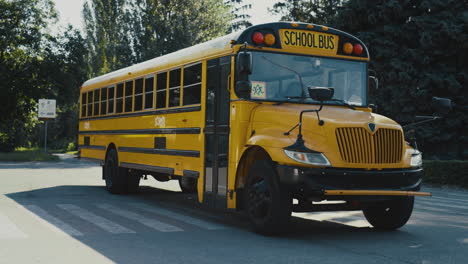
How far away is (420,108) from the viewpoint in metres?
23.6

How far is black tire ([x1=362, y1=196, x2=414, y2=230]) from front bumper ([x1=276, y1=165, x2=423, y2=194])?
20.2 inches

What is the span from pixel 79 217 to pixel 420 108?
681 inches

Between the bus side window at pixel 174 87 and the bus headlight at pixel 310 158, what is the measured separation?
3.62 m

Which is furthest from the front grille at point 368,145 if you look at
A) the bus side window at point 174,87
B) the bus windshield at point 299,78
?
the bus side window at point 174,87

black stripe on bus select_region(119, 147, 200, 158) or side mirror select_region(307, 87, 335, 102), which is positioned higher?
side mirror select_region(307, 87, 335, 102)

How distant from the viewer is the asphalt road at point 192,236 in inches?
251

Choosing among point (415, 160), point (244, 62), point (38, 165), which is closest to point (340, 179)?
point (415, 160)

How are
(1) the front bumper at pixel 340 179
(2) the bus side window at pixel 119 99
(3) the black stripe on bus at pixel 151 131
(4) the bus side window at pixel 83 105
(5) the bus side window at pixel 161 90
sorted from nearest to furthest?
(1) the front bumper at pixel 340 179, (3) the black stripe on bus at pixel 151 131, (5) the bus side window at pixel 161 90, (2) the bus side window at pixel 119 99, (4) the bus side window at pixel 83 105

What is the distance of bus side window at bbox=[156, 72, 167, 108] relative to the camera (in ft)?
36.3

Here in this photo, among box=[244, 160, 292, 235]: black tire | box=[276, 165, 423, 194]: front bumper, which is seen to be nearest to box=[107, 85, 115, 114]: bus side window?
box=[244, 160, 292, 235]: black tire

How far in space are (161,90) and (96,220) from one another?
10.3ft

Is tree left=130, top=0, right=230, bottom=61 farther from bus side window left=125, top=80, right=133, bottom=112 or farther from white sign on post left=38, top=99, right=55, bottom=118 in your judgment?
bus side window left=125, top=80, right=133, bottom=112

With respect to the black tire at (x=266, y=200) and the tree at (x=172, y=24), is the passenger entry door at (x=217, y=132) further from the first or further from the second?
the tree at (x=172, y=24)

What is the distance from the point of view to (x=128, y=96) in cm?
1302
